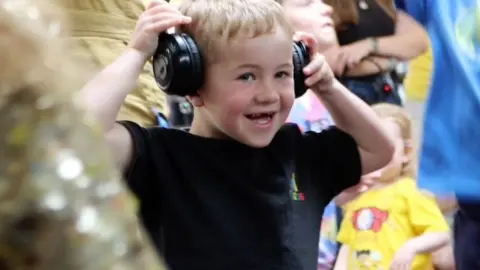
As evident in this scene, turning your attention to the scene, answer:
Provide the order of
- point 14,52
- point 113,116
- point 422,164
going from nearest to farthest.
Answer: point 14,52
point 113,116
point 422,164

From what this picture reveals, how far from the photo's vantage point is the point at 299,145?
4.76ft

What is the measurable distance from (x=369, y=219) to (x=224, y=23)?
1.33 m

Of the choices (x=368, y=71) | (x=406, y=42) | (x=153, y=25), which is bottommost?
(x=368, y=71)

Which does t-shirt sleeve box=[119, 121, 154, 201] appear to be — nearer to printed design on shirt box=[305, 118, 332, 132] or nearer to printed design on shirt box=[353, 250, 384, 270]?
printed design on shirt box=[305, 118, 332, 132]

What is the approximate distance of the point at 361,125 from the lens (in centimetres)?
152

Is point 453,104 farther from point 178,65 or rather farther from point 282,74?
point 178,65

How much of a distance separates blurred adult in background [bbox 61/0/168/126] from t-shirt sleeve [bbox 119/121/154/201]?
34 cm

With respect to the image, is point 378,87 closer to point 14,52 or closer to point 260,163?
point 260,163

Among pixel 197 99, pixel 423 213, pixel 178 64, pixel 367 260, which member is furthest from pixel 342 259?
pixel 178 64

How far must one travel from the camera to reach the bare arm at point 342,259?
2.51m

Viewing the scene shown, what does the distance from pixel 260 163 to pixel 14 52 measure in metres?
1.04

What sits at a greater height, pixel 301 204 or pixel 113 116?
pixel 113 116

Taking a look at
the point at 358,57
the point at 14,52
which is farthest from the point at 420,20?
the point at 14,52

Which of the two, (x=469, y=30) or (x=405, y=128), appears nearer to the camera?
(x=469, y=30)
